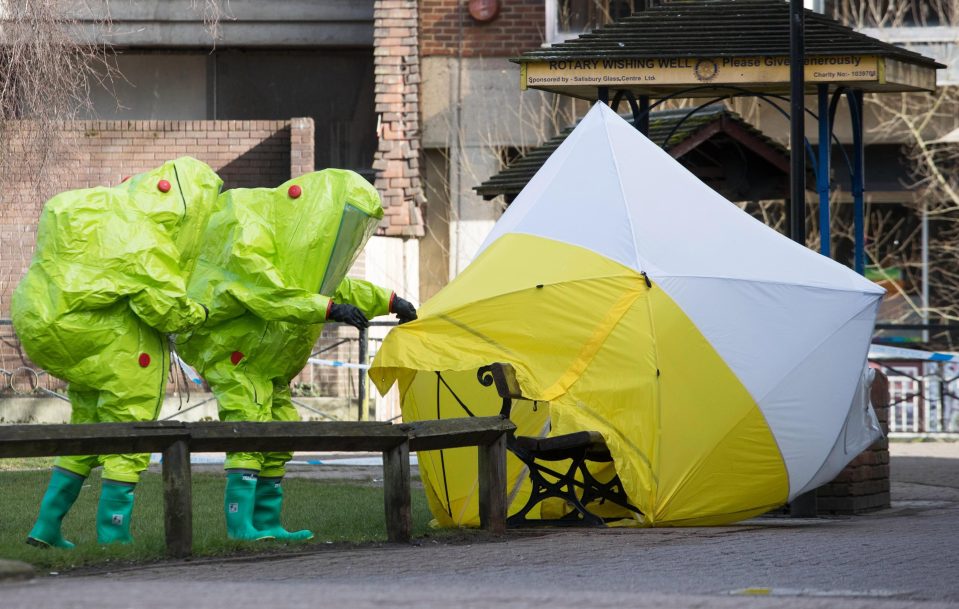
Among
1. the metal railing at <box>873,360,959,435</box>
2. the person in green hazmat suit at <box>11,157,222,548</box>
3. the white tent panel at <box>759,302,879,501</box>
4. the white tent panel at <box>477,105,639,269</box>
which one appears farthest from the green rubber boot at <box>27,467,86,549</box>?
the metal railing at <box>873,360,959,435</box>

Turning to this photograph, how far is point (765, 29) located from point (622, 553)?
218 inches

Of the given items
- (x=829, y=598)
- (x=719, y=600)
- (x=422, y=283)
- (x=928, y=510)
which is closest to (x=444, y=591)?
(x=719, y=600)

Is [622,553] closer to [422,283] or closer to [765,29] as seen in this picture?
[765,29]

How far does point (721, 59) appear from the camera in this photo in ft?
38.1

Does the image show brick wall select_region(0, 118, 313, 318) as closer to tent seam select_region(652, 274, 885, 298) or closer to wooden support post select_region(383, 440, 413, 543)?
tent seam select_region(652, 274, 885, 298)

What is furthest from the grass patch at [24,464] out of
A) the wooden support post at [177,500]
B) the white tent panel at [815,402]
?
the white tent panel at [815,402]

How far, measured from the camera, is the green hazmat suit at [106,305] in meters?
8.03

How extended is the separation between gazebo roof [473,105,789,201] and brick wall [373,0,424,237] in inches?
244

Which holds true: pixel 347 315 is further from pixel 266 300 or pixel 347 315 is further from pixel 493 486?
pixel 493 486

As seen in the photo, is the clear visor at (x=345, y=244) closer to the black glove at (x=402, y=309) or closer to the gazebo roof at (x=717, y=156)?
the black glove at (x=402, y=309)

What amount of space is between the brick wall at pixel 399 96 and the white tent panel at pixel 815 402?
11.7m

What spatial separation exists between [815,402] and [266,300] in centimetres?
344

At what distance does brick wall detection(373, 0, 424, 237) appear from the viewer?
69.4 ft

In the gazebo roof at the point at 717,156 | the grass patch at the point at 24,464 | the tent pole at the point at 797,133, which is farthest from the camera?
the grass patch at the point at 24,464
